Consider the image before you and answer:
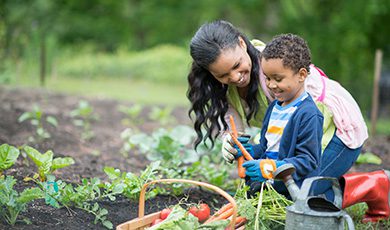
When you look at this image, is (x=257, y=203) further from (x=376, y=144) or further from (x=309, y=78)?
(x=376, y=144)

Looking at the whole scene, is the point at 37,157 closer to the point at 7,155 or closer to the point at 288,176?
the point at 7,155

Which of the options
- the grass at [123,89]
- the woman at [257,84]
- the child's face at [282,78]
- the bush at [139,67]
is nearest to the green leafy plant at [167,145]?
the woman at [257,84]

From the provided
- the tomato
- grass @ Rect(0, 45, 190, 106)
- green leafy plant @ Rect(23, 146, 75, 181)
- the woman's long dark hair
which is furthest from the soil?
grass @ Rect(0, 45, 190, 106)

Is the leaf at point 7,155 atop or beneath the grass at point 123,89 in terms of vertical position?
atop

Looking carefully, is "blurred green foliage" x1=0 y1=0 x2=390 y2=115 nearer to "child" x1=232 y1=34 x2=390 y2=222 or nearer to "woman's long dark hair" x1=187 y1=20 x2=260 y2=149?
"woman's long dark hair" x1=187 y1=20 x2=260 y2=149

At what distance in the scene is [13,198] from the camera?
2584 millimetres

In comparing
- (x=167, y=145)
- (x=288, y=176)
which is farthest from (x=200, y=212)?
(x=167, y=145)

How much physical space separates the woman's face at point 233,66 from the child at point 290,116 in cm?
30

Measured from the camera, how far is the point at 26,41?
1076cm

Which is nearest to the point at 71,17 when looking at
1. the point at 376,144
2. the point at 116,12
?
the point at 116,12

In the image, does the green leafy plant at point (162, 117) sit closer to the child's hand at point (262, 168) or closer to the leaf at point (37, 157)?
the leaf at point (37, 157)

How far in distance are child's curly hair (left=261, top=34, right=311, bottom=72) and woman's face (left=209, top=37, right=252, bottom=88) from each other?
301mm

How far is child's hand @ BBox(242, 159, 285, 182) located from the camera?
2625 millimetres

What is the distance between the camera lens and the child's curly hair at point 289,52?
9.04ft
